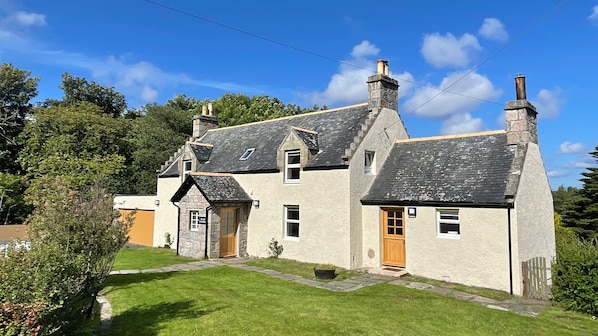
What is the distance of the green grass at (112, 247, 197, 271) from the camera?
16734 millimetres

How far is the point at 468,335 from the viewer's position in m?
8.55

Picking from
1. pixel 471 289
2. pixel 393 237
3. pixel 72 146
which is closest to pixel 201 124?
pixel 72 146

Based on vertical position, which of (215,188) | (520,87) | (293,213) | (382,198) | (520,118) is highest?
(520,87)

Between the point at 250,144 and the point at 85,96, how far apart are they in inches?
1220

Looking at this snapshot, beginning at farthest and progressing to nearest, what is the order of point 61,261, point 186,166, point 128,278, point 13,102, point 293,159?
point 13,102
point 186,166
point 293,159
point 128,278
point 61,261

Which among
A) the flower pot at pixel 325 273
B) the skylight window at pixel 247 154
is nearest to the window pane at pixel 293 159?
the skylight window at pixel 247 154

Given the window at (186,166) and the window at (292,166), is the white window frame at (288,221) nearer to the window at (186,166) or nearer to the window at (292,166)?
the window at (292,166)

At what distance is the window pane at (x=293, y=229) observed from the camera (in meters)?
18.3

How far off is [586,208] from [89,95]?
5270cm

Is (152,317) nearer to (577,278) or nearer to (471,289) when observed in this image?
(471,289)

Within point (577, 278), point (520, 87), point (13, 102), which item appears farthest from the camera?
point (13, 102)

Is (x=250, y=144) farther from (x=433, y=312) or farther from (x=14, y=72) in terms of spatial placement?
(x=14, y=72)

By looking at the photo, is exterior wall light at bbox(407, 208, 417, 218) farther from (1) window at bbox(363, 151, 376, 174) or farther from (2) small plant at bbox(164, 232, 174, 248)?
(2) small plant at bbox(164, 232, 174, 248)

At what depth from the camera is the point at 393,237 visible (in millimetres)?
16031
